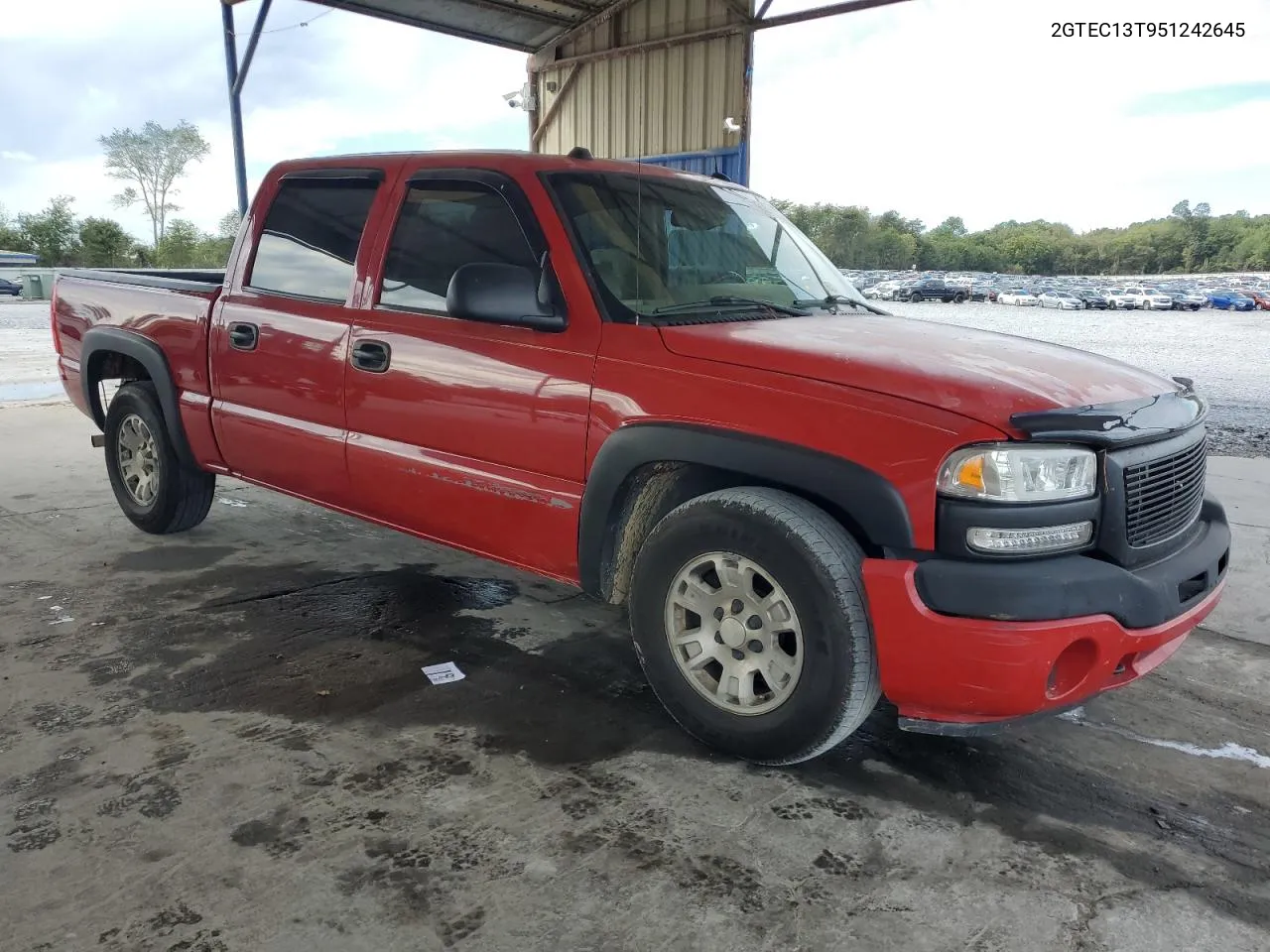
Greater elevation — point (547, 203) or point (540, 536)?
point (547, 203)

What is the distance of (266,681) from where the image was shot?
329cm

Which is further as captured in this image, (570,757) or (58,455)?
(58,455)

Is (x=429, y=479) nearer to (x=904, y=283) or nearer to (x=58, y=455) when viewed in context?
(x=58, y=455)

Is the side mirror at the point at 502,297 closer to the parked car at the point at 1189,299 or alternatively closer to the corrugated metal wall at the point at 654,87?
the corrugated metal wall at the point at 654,87

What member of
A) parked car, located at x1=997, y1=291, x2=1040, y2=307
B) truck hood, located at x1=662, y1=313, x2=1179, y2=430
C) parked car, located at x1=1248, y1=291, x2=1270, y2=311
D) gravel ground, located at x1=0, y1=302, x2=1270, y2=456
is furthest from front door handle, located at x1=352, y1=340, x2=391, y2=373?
parked car, located at x1=1248, y1=291, x2=1270, y2=311

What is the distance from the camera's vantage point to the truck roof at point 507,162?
335cm

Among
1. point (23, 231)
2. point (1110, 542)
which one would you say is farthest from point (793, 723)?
point (23, 231)

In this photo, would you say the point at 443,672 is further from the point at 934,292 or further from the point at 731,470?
the point at 934,292

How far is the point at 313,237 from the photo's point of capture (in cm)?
397

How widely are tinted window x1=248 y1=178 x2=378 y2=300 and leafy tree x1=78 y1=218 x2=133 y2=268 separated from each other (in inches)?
1436

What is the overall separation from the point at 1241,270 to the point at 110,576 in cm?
1416

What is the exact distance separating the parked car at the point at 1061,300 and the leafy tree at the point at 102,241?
108 feet

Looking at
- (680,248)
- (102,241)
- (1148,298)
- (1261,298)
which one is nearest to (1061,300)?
(1148,298)

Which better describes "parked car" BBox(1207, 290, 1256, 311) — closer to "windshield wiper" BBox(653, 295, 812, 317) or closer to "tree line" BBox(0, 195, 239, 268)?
"windshield wiper" BBox(653, 295, 812, 317)
